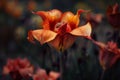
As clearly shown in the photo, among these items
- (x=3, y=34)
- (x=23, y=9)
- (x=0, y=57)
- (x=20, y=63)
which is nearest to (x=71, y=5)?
(x=23, y=9)

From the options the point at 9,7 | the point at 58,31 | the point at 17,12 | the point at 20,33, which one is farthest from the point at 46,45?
the point at 9,7

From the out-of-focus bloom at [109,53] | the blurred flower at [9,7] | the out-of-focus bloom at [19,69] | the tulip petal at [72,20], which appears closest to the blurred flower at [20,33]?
the blurred flower at [9,7]

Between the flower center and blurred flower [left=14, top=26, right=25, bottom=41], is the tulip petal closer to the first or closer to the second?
the flower center

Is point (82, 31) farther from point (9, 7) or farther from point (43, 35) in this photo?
point (9, 7)

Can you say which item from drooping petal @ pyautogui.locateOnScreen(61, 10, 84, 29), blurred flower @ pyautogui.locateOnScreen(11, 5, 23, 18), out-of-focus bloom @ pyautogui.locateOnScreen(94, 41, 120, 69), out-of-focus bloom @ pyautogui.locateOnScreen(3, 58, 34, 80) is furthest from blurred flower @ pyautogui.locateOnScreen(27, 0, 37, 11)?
drooping petal @ pyautogui.locateOnScreen(61, 10, 84, 29)

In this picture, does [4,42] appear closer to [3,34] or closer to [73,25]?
[3,34]

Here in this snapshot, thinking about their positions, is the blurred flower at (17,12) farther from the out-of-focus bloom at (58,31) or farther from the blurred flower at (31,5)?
the out-of-focus bloom at (58,31)

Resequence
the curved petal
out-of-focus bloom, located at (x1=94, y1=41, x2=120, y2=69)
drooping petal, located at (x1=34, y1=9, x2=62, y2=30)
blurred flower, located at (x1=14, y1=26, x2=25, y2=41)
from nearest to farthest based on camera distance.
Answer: the curved petal → drooping petal, located at (x1=34, y1=9, x2=62, y2=30) → out-of-focus bloom, located at (x1=94, y1=41, x2=120, y2=69) → blurred flower, located at (x1=14, y1=26, x2=25, y2=41)
